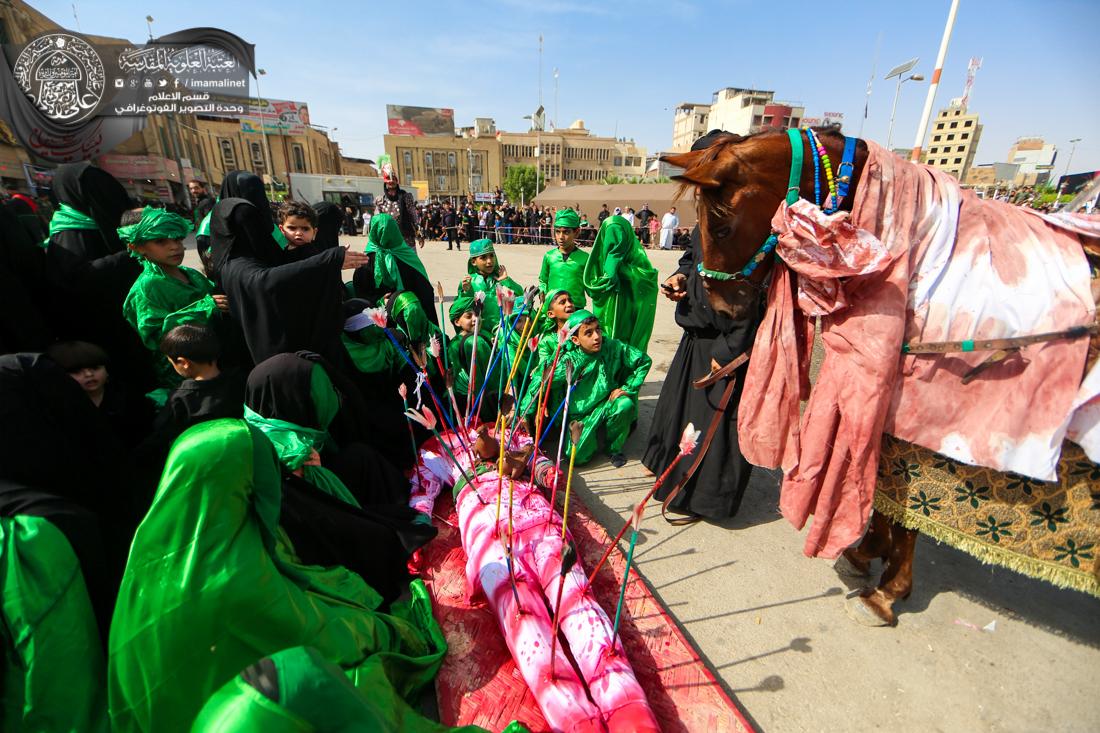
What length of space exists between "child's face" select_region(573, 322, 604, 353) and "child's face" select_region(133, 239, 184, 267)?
104 inches

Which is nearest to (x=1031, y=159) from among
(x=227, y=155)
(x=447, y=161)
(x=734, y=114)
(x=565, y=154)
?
(x=734, y=114)

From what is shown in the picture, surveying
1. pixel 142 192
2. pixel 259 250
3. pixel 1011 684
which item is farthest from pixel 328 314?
pixel 142 192

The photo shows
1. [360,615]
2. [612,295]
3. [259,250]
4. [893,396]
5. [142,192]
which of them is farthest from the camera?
[142,192]

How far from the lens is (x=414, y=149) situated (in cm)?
6347

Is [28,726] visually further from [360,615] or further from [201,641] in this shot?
[360,615]

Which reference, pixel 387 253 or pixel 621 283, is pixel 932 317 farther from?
pixel 387 253

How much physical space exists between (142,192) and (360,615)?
35.4 meters

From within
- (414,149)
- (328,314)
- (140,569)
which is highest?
(414,149)

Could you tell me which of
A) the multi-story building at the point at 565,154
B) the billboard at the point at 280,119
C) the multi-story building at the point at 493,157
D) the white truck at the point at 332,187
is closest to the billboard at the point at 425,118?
the multi-story building at the point at 493,157

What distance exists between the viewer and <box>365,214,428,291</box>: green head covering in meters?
4.16

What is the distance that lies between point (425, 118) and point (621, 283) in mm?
77567

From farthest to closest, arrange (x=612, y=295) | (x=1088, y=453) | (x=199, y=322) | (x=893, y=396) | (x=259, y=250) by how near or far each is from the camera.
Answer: (x=612, y=295)
(x=259, y=250)
(x=199, y=322)
(x=893, y=396)
(x=1088, y=453)

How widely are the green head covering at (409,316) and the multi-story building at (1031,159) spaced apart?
207ft

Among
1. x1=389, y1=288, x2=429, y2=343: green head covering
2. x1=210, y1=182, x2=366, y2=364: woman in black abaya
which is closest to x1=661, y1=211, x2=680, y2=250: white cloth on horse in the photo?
x1=389, y1=288, x2=429, y2=343: green head covering
